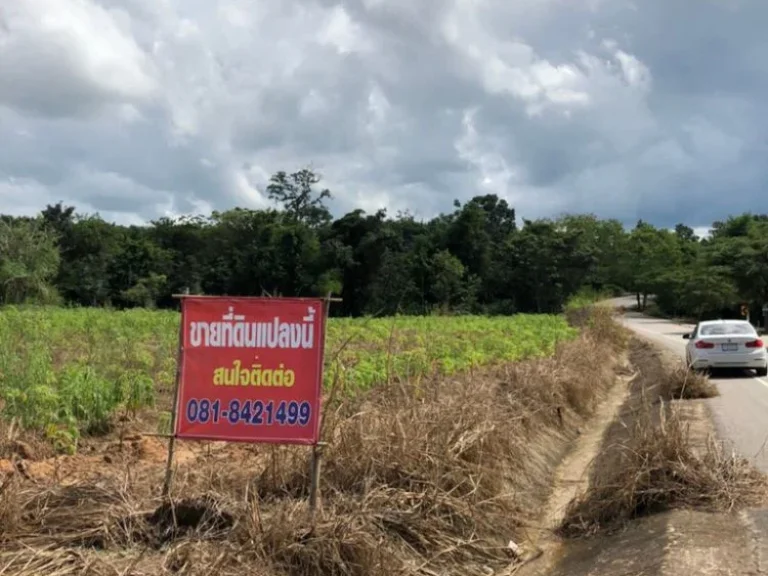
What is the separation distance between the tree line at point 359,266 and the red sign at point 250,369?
53.9 meters

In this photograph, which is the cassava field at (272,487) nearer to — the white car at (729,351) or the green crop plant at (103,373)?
the green crop plant at (103,373)

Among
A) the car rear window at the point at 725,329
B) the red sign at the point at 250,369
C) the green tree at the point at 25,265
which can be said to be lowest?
the red sign at the point at 250,369

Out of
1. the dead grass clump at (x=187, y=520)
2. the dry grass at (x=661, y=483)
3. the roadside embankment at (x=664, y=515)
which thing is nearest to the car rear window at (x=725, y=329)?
the roadside embankment at (x=664, y=515)

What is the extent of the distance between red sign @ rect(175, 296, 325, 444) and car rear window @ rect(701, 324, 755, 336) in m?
16.1

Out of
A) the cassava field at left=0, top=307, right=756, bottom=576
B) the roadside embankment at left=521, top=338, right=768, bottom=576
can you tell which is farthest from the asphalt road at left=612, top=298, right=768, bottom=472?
the cassava field at left=0, top=307, right=756, bottom=576

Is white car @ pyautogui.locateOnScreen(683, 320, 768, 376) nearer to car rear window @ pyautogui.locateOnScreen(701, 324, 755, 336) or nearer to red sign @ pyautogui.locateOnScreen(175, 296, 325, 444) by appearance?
car rear window @ pyautogui.locateOnScreen(701, 324, 755, 336)

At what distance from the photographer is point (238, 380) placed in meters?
5.91

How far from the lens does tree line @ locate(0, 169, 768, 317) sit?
59.1 metres

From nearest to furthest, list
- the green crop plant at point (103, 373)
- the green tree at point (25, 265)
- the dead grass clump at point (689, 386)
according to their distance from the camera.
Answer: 1. the green crop plant at point (103, 373)
2. the dead grass clump at point (689, 386)
3. the green tree at point (25, 265)

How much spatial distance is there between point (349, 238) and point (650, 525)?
63.5 meters

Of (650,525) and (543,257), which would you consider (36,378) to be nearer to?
(650,525)

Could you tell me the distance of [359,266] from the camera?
223ft

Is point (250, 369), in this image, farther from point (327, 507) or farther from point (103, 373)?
point (103, 373)

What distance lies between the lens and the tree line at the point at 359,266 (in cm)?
5909
